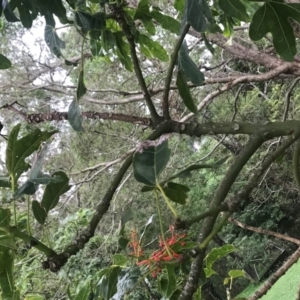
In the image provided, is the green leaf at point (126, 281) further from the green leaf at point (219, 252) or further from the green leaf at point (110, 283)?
the green leaf at point (219, 252)

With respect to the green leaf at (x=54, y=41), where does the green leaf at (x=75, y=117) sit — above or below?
below

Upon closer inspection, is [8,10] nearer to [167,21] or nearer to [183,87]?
[167,21]

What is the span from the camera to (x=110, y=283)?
55cm

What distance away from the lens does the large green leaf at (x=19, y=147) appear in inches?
18.4

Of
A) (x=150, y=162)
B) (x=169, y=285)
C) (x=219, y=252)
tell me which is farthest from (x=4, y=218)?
(x=219, y=252)

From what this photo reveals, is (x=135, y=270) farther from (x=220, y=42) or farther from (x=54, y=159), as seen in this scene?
(x=54, y=159)

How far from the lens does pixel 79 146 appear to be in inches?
172

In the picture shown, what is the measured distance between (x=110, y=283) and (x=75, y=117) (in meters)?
0.24

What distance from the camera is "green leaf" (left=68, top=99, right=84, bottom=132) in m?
0.64

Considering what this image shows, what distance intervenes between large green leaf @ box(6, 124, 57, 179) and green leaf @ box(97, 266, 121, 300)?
0.59 ft

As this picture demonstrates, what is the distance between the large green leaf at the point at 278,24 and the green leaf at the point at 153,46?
336 millimetres

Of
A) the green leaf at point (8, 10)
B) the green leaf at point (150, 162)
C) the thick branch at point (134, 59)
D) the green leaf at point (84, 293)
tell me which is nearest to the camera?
the green leaf at point (150, 162)

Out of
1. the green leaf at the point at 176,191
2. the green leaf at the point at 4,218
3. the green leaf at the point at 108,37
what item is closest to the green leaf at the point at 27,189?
the green leaf at the point at 4,218

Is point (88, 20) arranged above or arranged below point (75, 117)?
above
